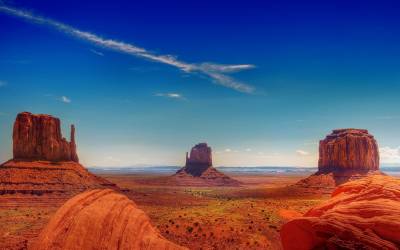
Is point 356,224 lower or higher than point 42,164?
higher

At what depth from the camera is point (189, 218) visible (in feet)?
206

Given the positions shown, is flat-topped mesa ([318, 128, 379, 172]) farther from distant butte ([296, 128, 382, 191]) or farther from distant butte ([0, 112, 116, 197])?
distant butte ([0, 112, 116, 197])

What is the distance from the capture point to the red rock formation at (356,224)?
15664 mm

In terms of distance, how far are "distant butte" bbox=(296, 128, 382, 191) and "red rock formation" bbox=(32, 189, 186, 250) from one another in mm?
102582

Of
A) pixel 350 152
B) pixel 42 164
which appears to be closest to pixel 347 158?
pixel 350 152

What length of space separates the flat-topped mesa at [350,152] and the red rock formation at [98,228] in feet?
372

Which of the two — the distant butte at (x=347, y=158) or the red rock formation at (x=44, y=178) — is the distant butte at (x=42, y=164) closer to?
the red rock formation at (x=44, y=178)

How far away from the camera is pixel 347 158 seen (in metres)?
118

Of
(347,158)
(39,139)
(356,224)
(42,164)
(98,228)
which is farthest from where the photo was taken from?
(347,158)

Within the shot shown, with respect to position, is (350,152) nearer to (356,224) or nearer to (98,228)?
(356,224)

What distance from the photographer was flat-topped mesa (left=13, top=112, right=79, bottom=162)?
332 ft

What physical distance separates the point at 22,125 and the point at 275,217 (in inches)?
3136

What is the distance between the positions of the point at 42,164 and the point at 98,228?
92.0 metres

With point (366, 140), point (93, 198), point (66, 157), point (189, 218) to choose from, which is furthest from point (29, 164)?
point (366, 140)
